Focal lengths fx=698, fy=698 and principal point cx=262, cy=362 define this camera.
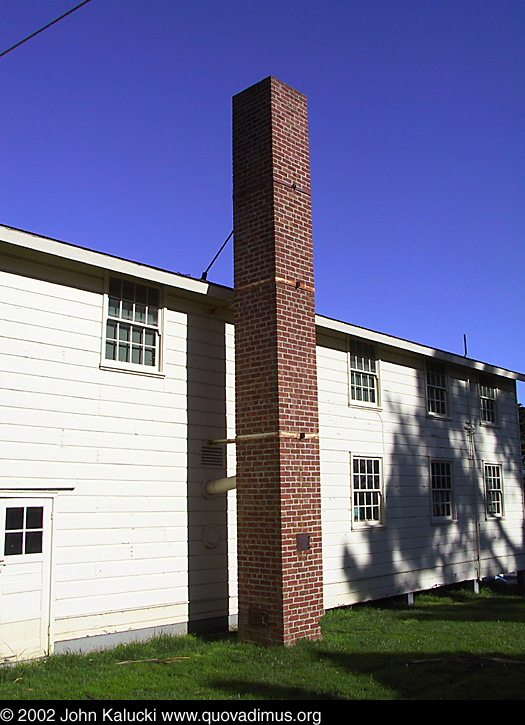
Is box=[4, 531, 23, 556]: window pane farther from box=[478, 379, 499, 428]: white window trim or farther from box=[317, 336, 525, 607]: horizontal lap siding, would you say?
box=[478, 379, 499, 428]: white window trim

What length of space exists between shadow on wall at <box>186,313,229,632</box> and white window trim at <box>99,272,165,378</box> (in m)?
0.58

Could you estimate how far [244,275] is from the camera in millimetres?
10828

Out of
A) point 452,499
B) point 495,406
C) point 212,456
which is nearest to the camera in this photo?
point 212,456

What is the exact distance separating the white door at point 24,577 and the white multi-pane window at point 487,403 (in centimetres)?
1334

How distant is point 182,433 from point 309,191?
14.4 ft

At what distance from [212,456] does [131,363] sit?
2.09 meters

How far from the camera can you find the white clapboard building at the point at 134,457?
8.74 metres

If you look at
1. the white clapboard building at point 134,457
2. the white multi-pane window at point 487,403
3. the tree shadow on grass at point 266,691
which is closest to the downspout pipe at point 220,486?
the white clapboard building at point 134,457

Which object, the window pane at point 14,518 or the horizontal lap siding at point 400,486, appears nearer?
the window pane at point 14,518

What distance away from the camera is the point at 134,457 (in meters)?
10.0

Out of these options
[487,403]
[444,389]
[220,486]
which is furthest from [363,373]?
[487,403]

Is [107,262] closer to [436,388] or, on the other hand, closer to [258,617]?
[258,617]

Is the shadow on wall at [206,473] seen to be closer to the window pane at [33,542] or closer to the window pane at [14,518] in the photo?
the window pane at [33,542]
